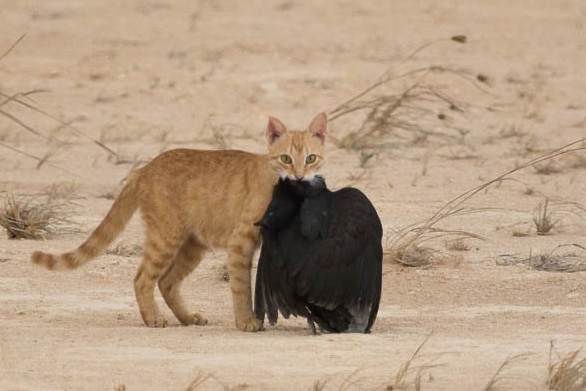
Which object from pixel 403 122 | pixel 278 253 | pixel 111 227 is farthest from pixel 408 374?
pixel 403 122

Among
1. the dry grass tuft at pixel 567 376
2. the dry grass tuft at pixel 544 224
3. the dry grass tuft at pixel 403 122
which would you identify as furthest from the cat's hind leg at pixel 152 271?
the dry grass tuft at pixel 403 122

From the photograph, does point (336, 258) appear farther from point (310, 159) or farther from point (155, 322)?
point (155, 322)

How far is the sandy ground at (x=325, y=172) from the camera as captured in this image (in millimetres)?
5910

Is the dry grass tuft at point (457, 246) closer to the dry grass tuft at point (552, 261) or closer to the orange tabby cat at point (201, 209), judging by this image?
the dry grass tuft at point (552, 261)

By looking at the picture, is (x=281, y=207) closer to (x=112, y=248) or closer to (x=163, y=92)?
(x=112, y=248)

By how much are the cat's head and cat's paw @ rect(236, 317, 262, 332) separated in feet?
2.41

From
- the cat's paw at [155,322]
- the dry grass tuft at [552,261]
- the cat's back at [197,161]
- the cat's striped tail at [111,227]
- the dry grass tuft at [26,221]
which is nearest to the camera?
the cat's paw at [155,322]

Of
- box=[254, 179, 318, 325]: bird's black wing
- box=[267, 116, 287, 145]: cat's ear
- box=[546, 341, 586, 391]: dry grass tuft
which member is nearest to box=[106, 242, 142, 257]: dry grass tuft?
box=[267, 116, 287, 145]: cat's ear

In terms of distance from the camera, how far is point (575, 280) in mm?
8047

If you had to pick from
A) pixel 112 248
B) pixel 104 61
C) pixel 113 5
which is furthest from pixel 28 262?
pixel 113 5

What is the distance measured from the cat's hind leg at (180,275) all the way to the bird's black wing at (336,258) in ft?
3.27

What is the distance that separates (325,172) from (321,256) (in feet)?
16.7

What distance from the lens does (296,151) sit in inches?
273

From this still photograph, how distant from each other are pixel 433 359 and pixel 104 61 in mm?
12520
